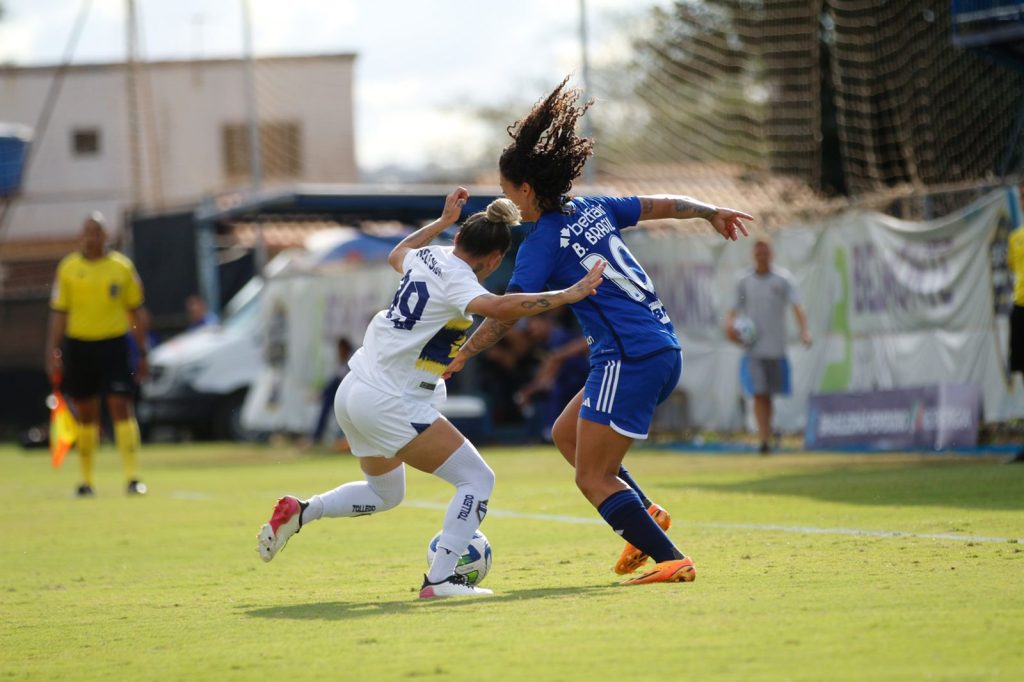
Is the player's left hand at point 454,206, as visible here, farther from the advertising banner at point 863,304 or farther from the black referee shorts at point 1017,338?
the advertising banner at point 863,304

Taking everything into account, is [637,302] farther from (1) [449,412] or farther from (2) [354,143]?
(2) [354,143]

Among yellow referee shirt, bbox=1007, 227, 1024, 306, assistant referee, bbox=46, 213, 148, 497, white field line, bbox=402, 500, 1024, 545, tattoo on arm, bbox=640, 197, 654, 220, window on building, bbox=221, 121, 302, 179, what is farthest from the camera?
window on building, bbox=221, 121, 302, 179

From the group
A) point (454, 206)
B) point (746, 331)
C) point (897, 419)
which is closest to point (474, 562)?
point (454, 206)

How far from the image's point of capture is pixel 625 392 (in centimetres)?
755

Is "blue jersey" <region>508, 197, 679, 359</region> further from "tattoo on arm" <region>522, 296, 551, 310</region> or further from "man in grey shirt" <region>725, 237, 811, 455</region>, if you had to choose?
"man in grey shirt" <region>725, 237, 811, 455</region>

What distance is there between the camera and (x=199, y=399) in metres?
27.7

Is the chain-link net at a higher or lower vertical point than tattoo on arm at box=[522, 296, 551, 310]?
higher

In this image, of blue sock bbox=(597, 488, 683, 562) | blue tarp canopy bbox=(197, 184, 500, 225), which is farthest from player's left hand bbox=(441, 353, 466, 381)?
blue tarp canopy bbox=(197, 184, 500, 225)

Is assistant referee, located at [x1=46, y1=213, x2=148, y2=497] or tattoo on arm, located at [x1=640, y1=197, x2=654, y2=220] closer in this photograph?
tattoo on arm, located at [x1=640, y1=197, x2=654, y2=220]

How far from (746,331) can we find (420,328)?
10.4 meters

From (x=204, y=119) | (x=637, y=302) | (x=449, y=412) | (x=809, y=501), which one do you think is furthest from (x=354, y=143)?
(x=637, y=302)

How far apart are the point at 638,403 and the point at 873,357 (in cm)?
1075

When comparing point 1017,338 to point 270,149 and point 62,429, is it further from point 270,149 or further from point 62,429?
point 270,149

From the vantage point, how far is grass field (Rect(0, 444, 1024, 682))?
561 cm
